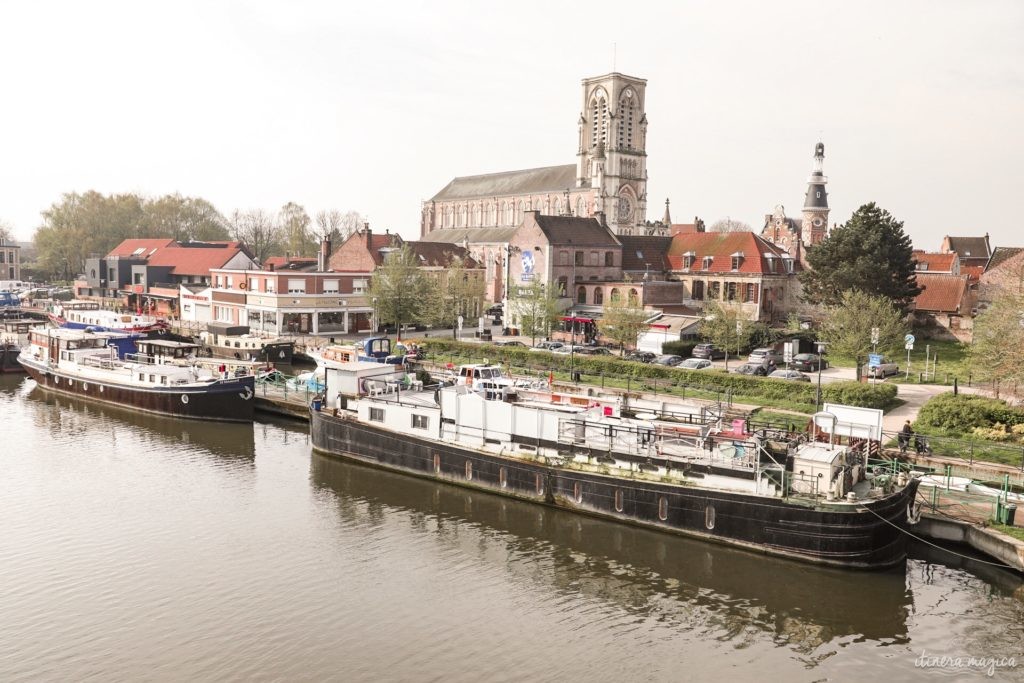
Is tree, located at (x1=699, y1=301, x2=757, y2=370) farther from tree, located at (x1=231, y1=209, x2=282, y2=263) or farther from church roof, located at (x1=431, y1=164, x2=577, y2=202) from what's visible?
tree, located at (x1=231, y1=209, x2=282, y2=263)

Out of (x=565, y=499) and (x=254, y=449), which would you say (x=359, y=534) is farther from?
(x=254, y=449)

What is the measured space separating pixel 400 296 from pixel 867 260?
3507 centimetres

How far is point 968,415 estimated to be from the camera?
3356 centimetres

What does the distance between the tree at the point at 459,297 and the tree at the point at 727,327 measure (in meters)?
22.0

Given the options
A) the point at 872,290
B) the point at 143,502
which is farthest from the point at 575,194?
the point at 143,502

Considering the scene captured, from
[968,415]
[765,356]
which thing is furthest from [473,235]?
[968,415]

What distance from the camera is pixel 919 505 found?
83.6ft

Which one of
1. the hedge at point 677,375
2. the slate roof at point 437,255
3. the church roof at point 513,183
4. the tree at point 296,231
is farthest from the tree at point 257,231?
the hedge at point 677,375

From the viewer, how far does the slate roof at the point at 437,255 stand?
86.8m

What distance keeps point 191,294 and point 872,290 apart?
62.8 m

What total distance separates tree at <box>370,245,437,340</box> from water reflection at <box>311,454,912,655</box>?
121 ft

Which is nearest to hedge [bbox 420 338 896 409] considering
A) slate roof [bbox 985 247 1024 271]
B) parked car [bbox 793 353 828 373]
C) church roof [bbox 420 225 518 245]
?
parked car [bbox 793 353 828 373]

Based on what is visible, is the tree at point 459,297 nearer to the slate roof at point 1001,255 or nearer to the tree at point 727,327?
the tree at point 727,327

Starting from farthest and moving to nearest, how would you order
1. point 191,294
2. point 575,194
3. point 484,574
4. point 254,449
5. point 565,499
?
1. point 575,194
2. point 191,294
3. point 254,449
4. point 565,499
5. point 484,574
